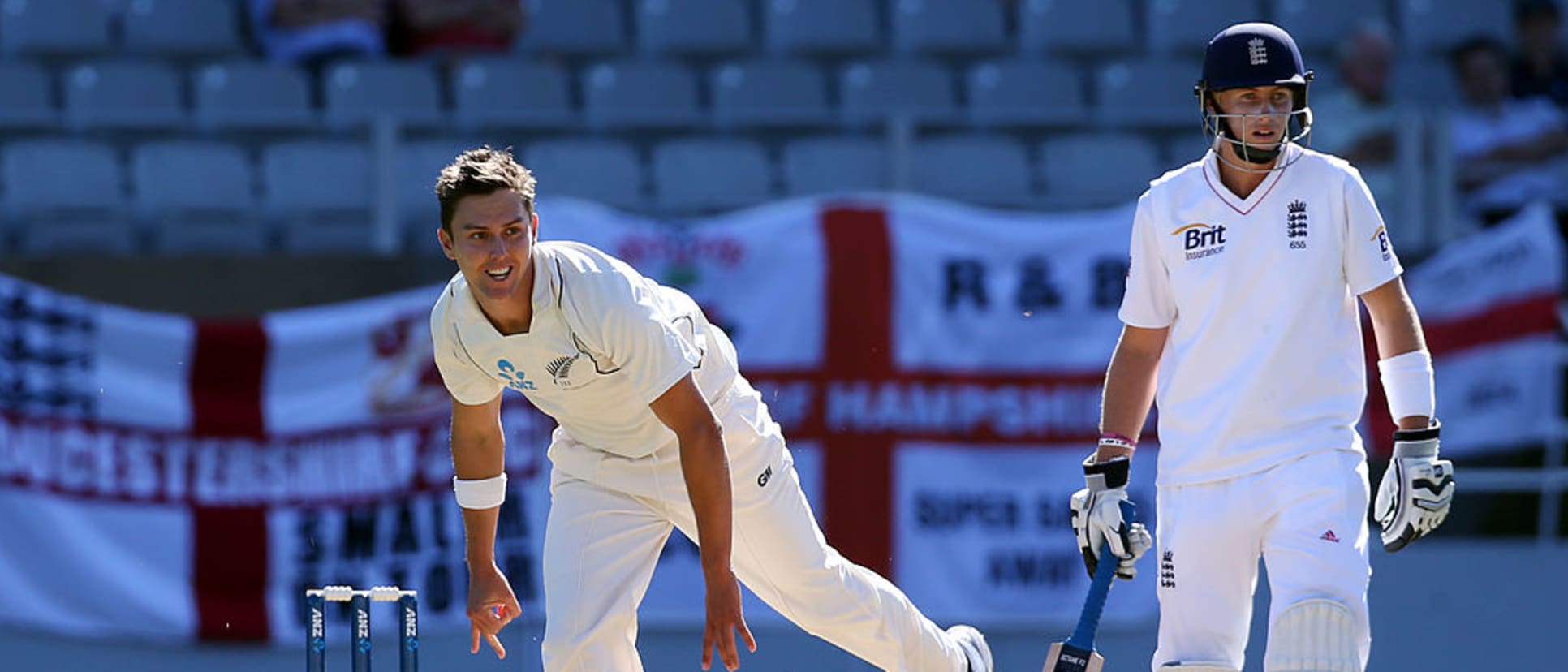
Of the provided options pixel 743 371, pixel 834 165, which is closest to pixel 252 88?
pixel 834 165

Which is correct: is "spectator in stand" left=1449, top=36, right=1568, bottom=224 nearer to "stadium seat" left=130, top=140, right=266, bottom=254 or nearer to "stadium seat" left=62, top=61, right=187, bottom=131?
"stadium seat" left=130, top=140, right=266, bottom=254

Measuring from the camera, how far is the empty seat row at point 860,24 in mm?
10367

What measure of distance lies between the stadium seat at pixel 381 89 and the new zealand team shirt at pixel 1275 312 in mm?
5665

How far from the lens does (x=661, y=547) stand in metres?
5.13

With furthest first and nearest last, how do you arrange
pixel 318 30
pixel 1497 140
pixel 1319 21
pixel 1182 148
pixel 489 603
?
pixel 1319 21 < pixel 318 30 < pixel 1497 140 < pixel 1182 148 < pixel 489 603

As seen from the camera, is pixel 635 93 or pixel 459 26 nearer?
pixel 635 93

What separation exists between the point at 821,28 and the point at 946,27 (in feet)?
2.07

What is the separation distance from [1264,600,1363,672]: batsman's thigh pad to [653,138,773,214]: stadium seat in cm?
496

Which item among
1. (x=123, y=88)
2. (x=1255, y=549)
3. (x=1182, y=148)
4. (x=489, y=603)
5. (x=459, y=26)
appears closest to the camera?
(x=1255, y=549)

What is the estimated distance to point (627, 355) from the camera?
473 centimetres

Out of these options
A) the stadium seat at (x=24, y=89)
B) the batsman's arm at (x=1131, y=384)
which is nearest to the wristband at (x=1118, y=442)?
the batsman's arm at (x=1131, y=384)

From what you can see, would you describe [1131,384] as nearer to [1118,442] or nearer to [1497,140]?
[1118,442]

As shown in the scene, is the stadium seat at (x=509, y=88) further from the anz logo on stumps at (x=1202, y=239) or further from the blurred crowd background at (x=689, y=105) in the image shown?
the anz logo on stumps at (x=1202, y=239)

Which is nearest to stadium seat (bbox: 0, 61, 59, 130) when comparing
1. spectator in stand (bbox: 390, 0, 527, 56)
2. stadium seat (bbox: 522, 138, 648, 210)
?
spectator in stand (bbox: 390, 0, 527, 56)
